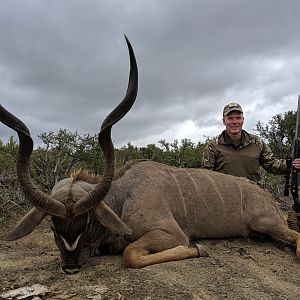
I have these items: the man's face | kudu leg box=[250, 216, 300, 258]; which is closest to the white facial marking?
kudu leg box=[250, 216, 300, 258]

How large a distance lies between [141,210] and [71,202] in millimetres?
790

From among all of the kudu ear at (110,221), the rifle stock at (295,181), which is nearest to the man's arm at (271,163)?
the rifle stock at (295,181)

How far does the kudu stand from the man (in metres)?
1.07

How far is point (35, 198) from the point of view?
3.71 meters

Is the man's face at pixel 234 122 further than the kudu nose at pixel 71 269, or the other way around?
the man's face at pixel 234 122

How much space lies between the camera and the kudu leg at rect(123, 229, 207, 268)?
148 inches

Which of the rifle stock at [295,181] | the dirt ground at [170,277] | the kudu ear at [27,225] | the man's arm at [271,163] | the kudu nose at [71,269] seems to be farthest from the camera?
the man's arm at [271,163]

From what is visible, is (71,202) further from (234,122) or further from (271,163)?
(271,163)

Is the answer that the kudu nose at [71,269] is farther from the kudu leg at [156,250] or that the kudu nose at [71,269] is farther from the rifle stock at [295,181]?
the rifle stock at [295,181]

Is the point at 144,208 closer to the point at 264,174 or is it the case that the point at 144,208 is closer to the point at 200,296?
the point at 200,296

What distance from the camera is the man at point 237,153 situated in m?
6.41

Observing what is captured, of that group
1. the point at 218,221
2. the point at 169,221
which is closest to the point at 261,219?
the point at 218,221

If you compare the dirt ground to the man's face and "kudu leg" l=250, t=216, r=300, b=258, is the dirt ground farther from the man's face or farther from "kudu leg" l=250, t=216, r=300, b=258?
the man's face

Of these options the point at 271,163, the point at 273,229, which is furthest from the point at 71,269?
the point at 271,163
